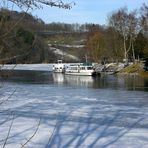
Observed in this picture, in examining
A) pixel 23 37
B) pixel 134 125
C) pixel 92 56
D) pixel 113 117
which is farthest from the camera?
pixel 92 56

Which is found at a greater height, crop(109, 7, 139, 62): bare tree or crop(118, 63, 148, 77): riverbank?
crop(109, 7, 139, 62): bare tree

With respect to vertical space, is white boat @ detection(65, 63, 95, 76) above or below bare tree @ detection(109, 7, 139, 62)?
below

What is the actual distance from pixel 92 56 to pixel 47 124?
93967 millimetres

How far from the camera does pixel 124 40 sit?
284ft

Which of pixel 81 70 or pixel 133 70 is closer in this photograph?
pixel 133 70

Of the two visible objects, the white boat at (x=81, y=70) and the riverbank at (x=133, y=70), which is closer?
the riverbank at (x=133, y=70)

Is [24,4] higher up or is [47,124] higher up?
[24,4]

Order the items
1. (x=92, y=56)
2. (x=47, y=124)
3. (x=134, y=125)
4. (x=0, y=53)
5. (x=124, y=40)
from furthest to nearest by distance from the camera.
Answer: (x=92, y=56) < (x=124, y=40) < (x=134, y=125) < (x=47, y=124) < (x=0, y=53)

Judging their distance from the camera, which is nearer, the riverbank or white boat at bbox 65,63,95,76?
the riverbank

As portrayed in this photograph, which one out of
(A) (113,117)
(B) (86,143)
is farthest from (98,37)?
(B) (86,143)

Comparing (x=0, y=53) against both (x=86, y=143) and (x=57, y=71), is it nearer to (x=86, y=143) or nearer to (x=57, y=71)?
(x=86, y=143)

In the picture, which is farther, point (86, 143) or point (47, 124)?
point (47, 124)

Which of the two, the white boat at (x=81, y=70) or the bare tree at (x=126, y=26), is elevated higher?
the bare tree at (x=126, y=26)

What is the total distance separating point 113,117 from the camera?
15352mm
